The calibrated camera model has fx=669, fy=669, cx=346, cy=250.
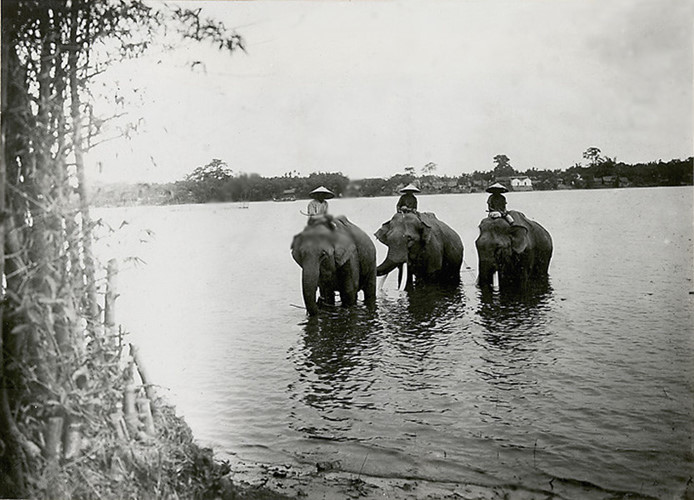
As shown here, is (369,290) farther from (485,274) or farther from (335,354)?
(335,354)

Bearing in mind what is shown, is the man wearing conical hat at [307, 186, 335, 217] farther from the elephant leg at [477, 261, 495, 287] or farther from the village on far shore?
the elephant leg at [477, 261, 495, 287]

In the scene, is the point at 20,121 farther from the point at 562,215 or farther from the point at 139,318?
the point at 562,215

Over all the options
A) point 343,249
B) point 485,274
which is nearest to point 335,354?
point 343,249

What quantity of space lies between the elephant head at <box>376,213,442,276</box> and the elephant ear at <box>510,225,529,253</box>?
171 cm

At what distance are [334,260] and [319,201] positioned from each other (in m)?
2.44

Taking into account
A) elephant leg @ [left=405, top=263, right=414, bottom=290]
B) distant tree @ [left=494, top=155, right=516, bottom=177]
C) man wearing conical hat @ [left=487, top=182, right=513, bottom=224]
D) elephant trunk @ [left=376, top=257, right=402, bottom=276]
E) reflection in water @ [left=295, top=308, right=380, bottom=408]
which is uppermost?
distant tree @ [left=494, top=155, right=516, bottom=177]

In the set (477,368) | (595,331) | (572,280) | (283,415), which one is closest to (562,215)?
(572,280)

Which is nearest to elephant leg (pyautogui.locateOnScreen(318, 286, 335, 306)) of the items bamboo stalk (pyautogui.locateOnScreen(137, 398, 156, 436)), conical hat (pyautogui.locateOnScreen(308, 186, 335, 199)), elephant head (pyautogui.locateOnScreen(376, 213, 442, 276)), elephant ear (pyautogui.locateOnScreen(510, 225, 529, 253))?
elephant head (pyautogui.locateOnScreen(376, 213, 442, 276))

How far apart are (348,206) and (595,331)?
4.02 m

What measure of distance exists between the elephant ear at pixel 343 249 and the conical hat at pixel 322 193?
309 centimetres

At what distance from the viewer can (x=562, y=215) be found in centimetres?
1761

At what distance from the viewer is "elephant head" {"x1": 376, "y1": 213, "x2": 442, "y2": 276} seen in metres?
13.8

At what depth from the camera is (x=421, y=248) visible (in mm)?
14312

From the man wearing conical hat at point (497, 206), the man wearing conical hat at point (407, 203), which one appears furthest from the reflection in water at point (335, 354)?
the man wearing conical hat at point (497, 206)
